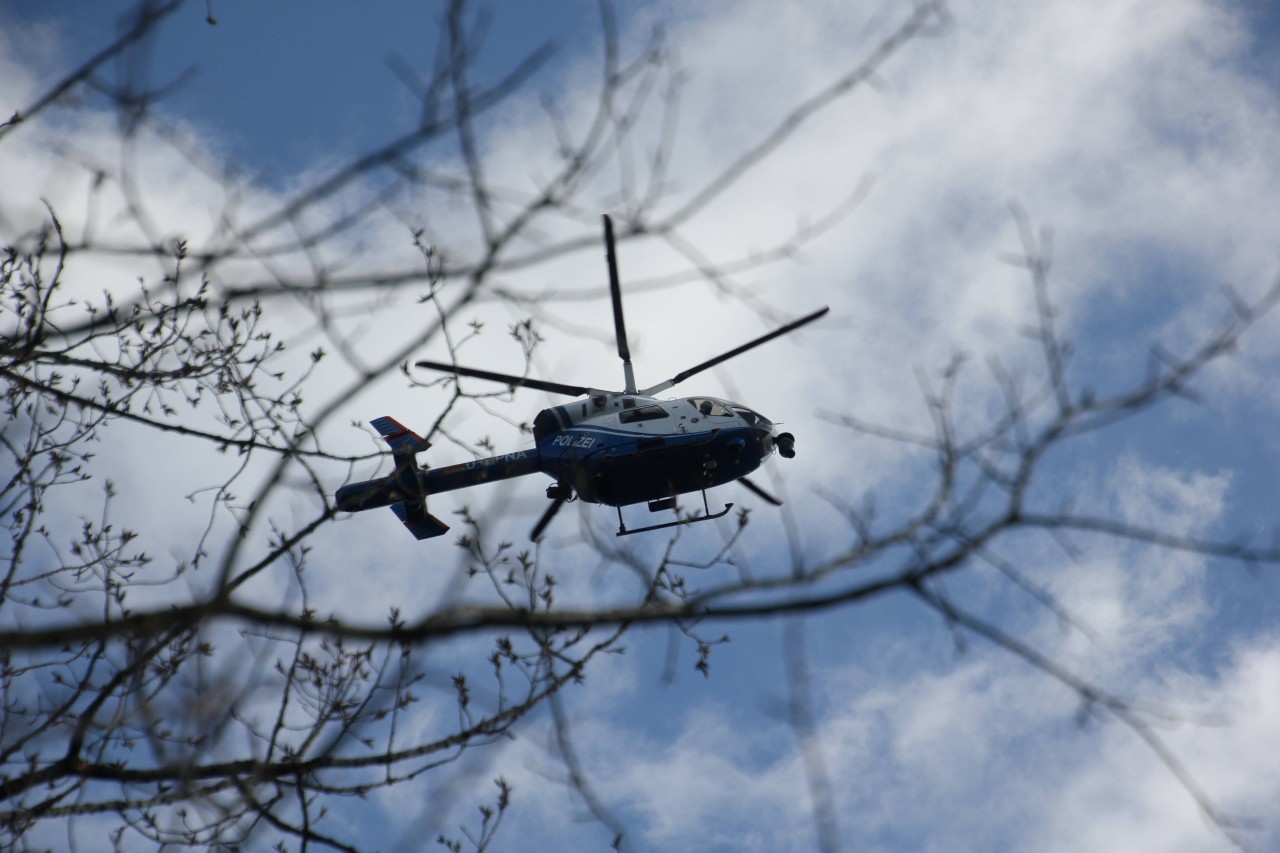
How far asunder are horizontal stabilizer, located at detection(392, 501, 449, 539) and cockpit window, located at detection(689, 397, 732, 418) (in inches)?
171

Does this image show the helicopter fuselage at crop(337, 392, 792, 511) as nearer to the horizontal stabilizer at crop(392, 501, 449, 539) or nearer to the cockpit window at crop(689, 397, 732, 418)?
the cockpit window at crop(689, 397, 732, 418)

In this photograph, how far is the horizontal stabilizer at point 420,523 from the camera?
1551cm

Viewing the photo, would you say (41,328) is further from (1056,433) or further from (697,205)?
(1056,433)

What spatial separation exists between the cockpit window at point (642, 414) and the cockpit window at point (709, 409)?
1.45 feet

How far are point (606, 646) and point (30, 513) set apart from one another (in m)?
2.84

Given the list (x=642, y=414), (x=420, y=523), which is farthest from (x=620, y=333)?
(x=420, y=523)

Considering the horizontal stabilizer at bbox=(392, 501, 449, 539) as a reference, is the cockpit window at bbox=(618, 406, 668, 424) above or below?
below

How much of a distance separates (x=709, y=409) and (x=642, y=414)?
859mm

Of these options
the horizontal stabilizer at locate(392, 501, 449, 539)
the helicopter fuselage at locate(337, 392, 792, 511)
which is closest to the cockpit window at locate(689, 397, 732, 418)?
the helicopter fuselage at locate(337, 392, 792, 511)

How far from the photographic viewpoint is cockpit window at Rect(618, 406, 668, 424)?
525 inches

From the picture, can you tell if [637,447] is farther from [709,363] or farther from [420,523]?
[420,523]

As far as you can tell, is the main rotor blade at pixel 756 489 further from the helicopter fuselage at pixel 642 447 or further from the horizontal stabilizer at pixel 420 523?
the horizontal stabilizer at pixel 420 523

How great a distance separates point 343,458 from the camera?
4.86 metres

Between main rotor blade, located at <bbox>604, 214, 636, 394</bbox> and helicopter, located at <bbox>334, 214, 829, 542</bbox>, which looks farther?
helicopter, located at <bbox>334, 214, 829, 542</bbox>
